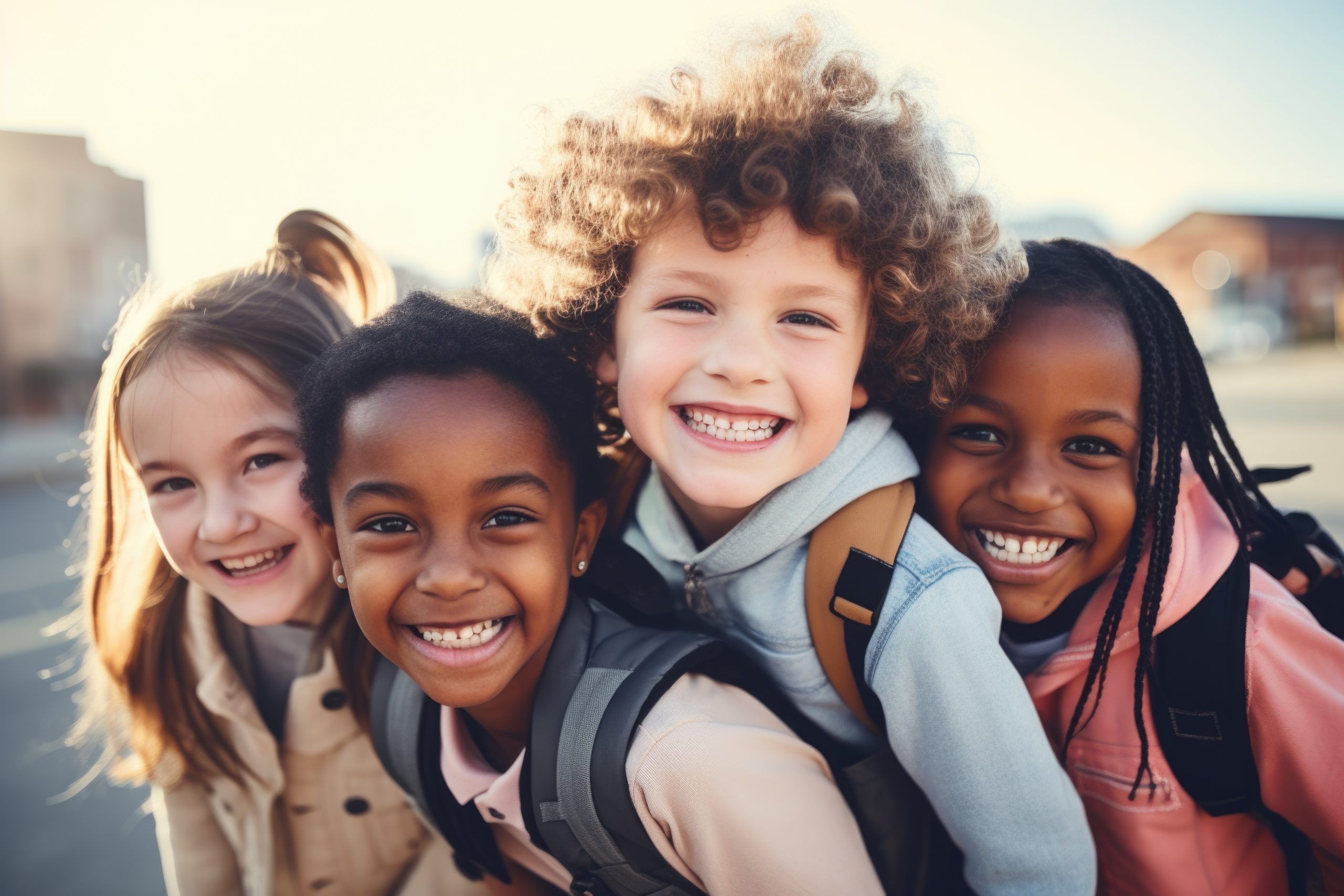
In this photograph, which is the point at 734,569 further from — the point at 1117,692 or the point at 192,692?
the point at 192,692

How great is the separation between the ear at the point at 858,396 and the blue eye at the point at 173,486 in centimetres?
137

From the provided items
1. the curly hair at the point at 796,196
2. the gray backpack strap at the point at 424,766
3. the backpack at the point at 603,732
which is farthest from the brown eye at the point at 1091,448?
the gray backpack strap at the point at 424,766

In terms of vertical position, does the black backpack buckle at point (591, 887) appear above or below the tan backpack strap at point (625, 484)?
below

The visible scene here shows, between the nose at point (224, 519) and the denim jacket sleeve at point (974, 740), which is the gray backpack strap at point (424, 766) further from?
the denim jacket sleeve at point (974, 740)

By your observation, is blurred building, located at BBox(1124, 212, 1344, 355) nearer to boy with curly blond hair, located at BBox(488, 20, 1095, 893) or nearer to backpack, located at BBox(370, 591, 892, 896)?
boy with curly blond hair, located at BBox(488, 20, 1095, 893)

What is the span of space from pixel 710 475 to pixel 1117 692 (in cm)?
89

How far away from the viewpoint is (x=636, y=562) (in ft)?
5.18

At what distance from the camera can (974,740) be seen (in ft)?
4.19

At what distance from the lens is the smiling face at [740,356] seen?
4.47 feet

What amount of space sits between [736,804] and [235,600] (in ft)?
3.68

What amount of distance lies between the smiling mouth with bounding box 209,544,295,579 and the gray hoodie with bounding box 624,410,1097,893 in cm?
101

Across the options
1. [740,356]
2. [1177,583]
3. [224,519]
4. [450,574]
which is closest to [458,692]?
[450,574]

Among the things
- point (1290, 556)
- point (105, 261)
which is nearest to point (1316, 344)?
point (1290, 556)

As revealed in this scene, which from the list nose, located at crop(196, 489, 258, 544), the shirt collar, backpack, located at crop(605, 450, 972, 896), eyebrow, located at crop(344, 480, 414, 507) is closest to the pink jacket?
backpack, located at crop(605, 450, 972, 896)
